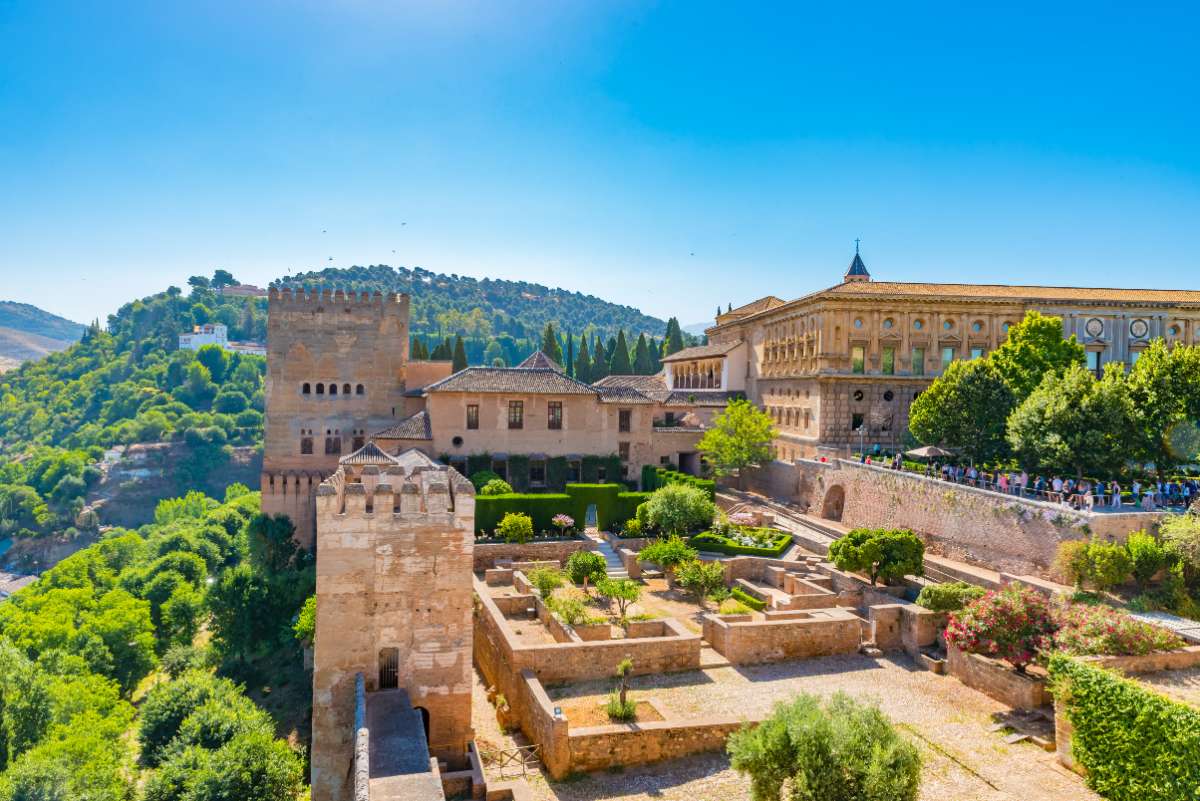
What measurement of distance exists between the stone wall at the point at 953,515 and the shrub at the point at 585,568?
478 inches

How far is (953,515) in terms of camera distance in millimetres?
25625

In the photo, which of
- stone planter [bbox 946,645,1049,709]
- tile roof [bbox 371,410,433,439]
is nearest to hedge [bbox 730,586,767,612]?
stone planter [bbox 946,645,1049,709]

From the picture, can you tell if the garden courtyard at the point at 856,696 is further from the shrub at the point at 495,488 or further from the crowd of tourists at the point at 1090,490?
the shrub at the point at 495,488

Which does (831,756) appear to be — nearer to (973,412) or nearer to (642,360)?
(973,412)

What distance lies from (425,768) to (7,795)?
15123 mm

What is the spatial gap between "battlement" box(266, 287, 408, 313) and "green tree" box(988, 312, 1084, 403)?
2756 cm

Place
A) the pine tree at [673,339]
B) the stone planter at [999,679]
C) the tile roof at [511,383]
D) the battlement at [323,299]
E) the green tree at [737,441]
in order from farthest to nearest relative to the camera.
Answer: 1. the pine tree at [673,339]
2. the battlement at [323,299]
3. the green tree at [737,441]
4. the tile roof at [511,383]
5. the stone planter at [999,679]

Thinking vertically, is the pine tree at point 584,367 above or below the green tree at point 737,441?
above

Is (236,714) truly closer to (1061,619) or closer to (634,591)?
(634,591)

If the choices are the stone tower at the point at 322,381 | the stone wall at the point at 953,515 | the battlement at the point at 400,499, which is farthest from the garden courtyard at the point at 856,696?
the stone tower at the point at 322,381

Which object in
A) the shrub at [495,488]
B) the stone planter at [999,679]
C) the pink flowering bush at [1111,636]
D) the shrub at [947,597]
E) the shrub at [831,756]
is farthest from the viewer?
the shrub at [495,488]

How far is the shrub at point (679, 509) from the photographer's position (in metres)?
27.5

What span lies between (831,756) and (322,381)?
31506 mm

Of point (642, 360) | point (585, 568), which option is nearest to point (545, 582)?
point (585, 568)
